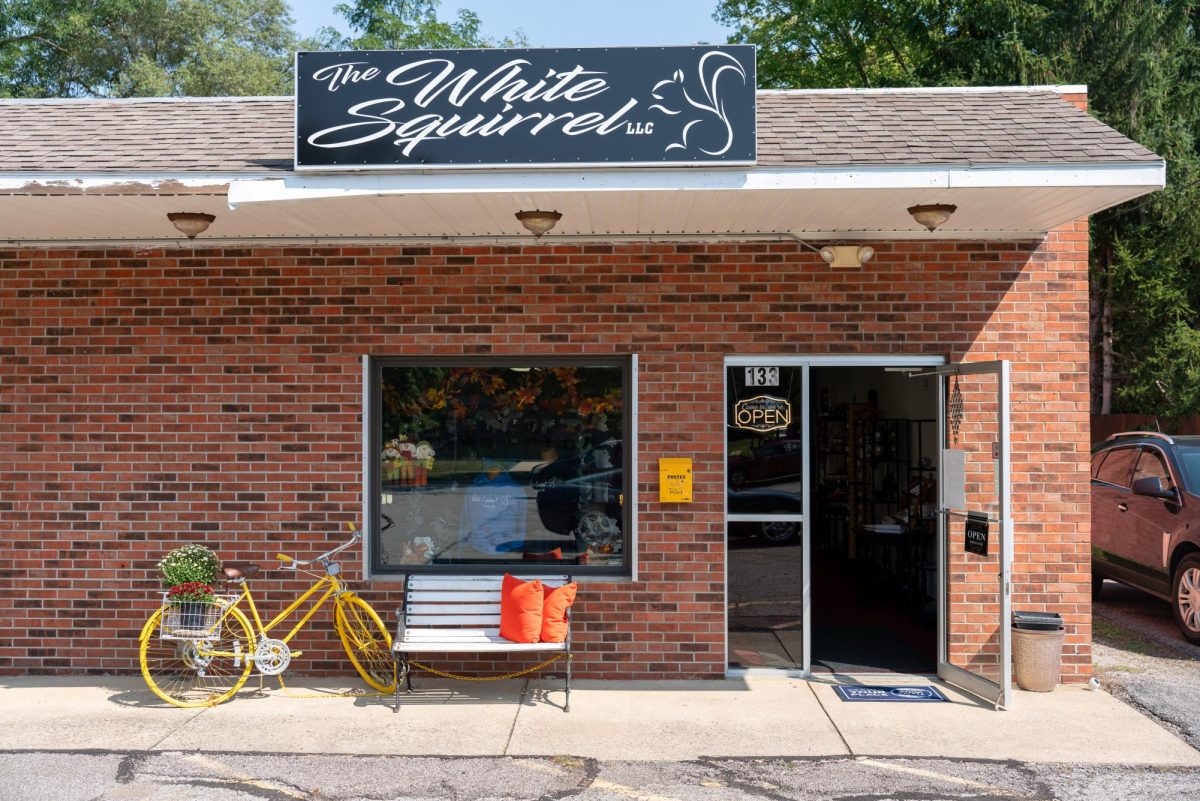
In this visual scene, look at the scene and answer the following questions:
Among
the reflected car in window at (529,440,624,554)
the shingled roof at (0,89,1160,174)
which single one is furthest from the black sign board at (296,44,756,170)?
the reflected car in window at (529,440,624,554)

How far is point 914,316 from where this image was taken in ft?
24.8

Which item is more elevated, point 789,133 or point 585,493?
point 789,133

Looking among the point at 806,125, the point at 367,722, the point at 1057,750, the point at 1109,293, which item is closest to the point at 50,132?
the point at 367,722

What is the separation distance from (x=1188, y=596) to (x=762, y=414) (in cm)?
439

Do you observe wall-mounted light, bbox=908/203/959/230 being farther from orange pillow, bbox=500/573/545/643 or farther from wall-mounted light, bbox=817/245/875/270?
orange pillow, bbox=500/573/545/643

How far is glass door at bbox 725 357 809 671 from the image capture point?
7.54m

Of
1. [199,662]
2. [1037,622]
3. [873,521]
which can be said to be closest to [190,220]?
[199,662]

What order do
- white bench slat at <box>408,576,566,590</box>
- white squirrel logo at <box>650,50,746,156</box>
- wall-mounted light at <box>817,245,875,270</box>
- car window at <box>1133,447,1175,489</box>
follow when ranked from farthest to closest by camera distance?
car window at <box>1133,447,1175,489</box> → wall-mounted light at <box>817,245,875,270</box> → white bench slat at <box>408,576,566,590</box> → white squirrel logo at <box>650,50,746,156</box>

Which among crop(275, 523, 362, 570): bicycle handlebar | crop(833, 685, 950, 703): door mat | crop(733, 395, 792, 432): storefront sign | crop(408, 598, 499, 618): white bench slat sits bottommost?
crop(833, 685, 950, 703): door mat

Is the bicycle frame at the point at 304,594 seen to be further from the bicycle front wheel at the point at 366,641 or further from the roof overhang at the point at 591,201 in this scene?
the roof overhang at the point at 591,201

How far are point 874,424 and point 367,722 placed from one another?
287 inches

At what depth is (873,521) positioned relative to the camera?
12.2 meters

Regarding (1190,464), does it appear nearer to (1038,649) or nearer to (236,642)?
(1038,649)

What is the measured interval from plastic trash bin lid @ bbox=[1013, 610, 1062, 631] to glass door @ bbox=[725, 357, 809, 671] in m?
1.44
